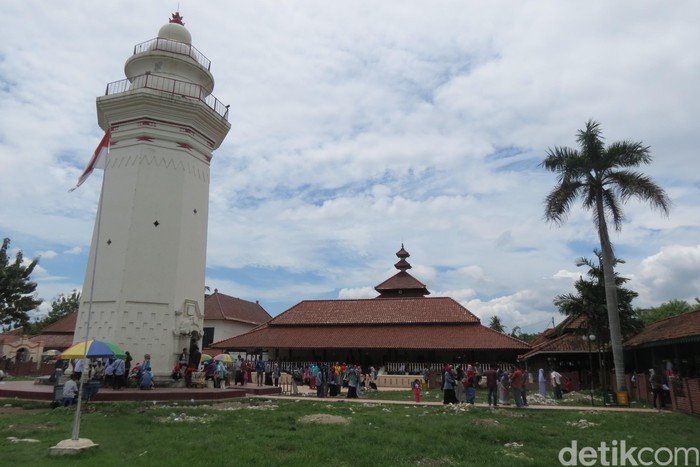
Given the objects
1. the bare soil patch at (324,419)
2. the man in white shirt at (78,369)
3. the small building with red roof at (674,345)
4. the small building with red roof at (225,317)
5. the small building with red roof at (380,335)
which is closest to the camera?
the bare soil patch at (324,419)

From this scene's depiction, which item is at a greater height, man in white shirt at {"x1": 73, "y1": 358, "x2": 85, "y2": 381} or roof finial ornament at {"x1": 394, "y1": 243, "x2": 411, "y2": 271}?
roof finial ornament at {"x1": 394, "y1": 243, "x2": 411, "y2": 271}

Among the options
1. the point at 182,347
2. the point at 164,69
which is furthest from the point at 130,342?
the point at 164,69

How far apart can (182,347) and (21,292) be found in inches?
920

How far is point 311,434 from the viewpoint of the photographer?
408 inches

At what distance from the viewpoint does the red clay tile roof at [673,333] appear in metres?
18.3

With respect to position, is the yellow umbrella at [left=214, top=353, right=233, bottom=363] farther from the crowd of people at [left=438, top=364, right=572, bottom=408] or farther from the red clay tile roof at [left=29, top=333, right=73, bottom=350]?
the red clay tile roof at [left=29, top=333, right=73, bottom=350]

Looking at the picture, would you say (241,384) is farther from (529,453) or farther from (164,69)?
(529,453)

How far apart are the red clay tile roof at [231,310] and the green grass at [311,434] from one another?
115 feet

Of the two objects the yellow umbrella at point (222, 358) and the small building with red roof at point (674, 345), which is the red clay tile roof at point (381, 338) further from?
the yellow umbrella at point (222, 358)

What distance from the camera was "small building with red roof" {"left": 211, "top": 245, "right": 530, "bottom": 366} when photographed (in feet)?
105

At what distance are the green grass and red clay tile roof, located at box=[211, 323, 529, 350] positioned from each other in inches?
621

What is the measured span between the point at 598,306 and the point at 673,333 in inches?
234

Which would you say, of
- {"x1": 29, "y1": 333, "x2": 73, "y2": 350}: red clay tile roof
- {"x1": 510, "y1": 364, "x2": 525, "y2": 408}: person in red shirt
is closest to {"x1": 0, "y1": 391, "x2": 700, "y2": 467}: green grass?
{"x1": 510, "y1": 364, "x2": 525, "y2": 408}: person in red shirt

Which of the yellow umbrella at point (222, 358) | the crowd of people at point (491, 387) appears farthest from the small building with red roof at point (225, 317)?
the crowd of people at point (491, 387)
